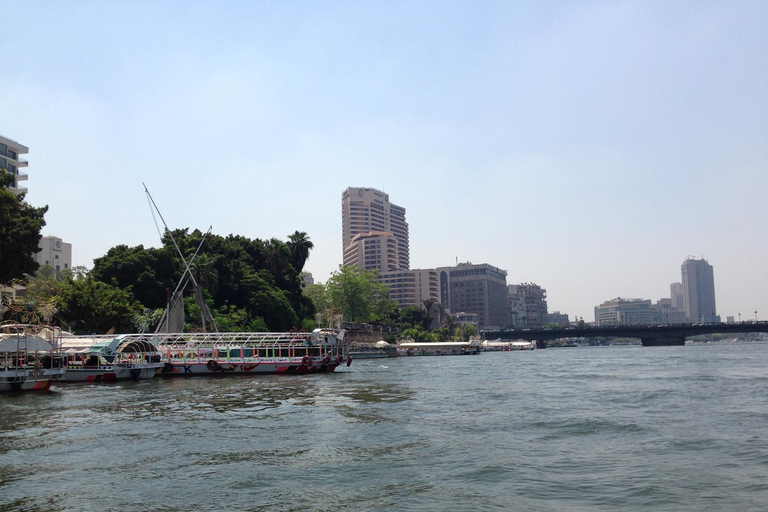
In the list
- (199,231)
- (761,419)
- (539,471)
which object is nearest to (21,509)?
(539,471)

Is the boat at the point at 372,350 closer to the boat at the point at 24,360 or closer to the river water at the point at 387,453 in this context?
the boat at the point at 24,360

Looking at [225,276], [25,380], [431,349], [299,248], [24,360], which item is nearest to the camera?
[25,380]

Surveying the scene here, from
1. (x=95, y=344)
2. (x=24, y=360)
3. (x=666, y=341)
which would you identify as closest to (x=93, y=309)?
(x=95, y=344)

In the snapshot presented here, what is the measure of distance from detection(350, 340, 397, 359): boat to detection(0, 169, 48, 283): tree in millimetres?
75152

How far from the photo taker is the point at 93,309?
2712 inches

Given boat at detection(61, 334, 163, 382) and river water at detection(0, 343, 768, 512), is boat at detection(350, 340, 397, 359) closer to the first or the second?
boat at detection(61, 334, 163, 382)

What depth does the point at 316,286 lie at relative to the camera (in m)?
153

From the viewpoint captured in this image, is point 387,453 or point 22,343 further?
point 22,343

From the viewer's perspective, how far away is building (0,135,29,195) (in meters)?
106

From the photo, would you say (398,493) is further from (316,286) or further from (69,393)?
(316,286)

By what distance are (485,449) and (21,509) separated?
1279 cm

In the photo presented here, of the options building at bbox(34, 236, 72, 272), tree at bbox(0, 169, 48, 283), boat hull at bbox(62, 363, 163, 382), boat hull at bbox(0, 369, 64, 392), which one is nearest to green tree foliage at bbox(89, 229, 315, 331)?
tree at bbox(0, 169, 48, 283)

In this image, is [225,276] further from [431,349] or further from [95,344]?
[431,349]

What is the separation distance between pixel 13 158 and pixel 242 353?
229 feet
